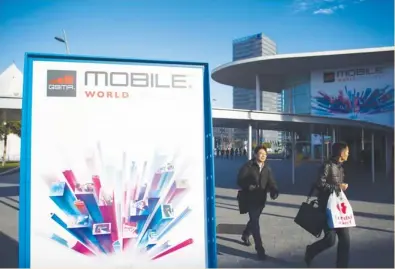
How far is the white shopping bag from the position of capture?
4.07m

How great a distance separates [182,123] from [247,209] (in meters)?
2.57

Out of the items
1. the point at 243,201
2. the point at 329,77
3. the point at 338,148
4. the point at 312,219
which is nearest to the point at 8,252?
the point at 243,201

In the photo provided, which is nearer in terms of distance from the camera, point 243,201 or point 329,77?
point 243,201

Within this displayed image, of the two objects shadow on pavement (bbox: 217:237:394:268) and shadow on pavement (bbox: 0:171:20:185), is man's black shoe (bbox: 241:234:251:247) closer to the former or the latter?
shadow on pavement (bbox: 217:237:394:268)

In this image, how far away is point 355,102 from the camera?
26.8m

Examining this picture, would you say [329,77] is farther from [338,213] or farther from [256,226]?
[338,213]

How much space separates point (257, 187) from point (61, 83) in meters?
3.16

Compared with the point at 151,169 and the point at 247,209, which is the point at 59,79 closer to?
the point at 151,169

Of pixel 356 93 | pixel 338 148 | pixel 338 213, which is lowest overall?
pixel 338 213

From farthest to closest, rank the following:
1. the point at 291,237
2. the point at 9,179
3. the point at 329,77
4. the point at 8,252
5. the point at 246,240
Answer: the point at 329,77, the point at 9,179, the point at 291,237, the point at 246,240, the point at 8,252

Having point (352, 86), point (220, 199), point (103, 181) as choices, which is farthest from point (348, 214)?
point (352, 86)

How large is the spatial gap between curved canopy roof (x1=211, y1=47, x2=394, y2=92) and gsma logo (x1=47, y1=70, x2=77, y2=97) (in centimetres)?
2452

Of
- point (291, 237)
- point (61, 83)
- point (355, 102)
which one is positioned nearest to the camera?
point (61, 83)

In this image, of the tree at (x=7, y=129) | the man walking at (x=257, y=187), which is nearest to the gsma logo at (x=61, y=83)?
the man walking at (x=257, y=187)
